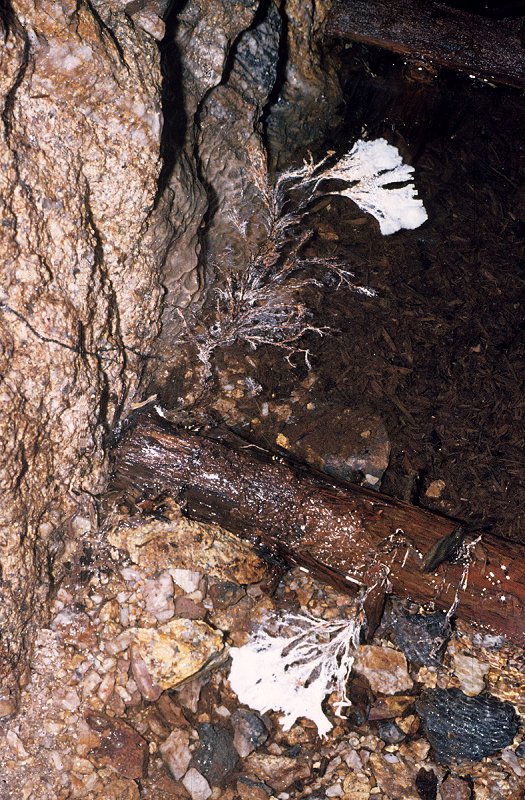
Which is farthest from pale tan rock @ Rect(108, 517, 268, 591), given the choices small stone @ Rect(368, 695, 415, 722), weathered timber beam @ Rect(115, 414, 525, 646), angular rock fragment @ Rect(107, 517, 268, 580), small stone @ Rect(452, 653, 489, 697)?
small stone @ Rect(452, 653, 489, 697)

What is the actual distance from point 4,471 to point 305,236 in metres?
2.31

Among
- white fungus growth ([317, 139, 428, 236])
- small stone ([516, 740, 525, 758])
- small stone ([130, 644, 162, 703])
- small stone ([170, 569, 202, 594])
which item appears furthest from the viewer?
white fungus growth ([317, 139, 428, 236])

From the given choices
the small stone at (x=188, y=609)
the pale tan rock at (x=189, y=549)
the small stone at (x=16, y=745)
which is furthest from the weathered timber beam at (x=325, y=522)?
the small stone at (x=16, y=745)

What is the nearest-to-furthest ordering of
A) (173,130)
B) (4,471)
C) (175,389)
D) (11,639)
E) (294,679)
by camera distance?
(4,471) → (11,639) → (294,679) → (173,130) → (175,389)

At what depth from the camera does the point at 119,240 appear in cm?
256

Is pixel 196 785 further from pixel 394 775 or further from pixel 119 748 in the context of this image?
pixel 394 775

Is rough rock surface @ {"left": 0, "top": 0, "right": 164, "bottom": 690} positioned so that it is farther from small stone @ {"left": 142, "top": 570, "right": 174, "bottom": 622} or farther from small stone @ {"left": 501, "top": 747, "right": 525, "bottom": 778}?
small stone @ {"left": 501, "top": 747, "right": 525, "bottom": 778}

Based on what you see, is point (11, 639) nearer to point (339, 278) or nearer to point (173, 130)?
point (173, 130)

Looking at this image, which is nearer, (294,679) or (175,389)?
(294,679)

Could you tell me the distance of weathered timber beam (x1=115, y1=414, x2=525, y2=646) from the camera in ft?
8.44

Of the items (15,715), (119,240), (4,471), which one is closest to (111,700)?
(15,715)

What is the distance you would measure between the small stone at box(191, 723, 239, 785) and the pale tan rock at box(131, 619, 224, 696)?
24cm

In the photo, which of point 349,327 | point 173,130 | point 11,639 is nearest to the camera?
point 11,639

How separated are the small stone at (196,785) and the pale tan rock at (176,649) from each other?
33 cm
